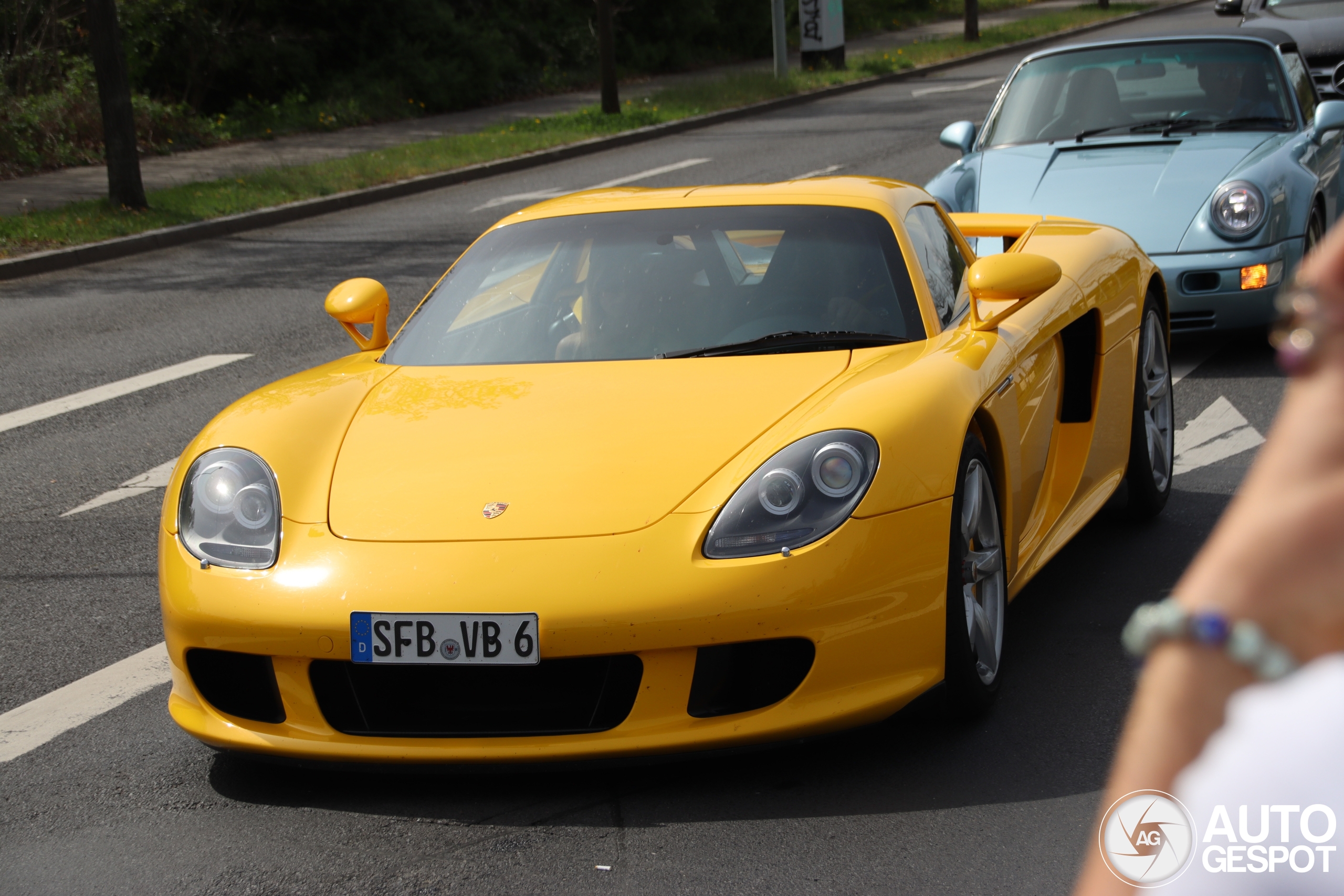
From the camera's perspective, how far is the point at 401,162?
17891mm

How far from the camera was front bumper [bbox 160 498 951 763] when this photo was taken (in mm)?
2869

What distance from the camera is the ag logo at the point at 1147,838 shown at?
761mm

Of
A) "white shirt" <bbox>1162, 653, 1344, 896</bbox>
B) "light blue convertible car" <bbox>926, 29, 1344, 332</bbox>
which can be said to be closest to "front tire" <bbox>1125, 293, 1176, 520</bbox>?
"light blue convertible car" <bbox>926, 29, 1344, 332</bbox>

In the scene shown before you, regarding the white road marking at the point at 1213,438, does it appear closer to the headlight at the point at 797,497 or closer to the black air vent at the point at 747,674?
the headlight at the point at 797,497

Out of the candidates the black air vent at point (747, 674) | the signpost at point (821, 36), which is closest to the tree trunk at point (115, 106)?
the black air vent at point (747, 674)

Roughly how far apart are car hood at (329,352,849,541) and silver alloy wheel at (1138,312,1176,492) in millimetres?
1514

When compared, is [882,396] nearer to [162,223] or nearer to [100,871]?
[100,871]

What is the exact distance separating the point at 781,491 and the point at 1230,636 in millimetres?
2345

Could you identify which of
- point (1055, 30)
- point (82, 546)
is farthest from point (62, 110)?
point (1055, 30)

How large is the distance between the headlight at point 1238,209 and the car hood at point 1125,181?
88 millimetres

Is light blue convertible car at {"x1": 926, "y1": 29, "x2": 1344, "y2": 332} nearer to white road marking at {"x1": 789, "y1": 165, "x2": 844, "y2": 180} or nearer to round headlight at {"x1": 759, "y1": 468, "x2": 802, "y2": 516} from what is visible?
round headlight at {"x1": 759, "y1": 468, "x2": 802, "y2": 516}

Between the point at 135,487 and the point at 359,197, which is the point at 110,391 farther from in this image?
the point at 359,197

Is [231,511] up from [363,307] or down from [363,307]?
down

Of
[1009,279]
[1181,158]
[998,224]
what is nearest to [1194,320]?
[1181,158]
